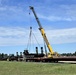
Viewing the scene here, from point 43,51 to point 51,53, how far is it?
1218 centimetres

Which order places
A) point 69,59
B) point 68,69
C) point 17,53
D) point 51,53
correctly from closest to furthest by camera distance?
1. point 68,69
2. point 69,59
3. point 51,53
4. point 17,53

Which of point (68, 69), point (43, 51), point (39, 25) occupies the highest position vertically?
point (39, 25)

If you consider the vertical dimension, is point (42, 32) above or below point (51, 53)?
above

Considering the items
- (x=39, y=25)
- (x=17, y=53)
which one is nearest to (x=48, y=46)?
(x=39, y=25)

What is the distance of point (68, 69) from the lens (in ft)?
122

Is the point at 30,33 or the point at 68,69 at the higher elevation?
the point at 30,33

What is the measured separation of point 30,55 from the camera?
88312 millimetres

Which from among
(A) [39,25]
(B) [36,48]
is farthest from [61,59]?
(B) [36,48]

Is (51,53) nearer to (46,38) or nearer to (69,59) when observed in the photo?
(46,38)

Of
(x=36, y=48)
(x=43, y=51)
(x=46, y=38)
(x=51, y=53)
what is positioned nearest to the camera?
(x=51, y=53)

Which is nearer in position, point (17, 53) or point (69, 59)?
point (69, 59)

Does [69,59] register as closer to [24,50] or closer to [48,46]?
[48,46]

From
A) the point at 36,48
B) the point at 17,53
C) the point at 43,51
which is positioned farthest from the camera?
the point at 17,53

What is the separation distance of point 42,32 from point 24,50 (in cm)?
861
